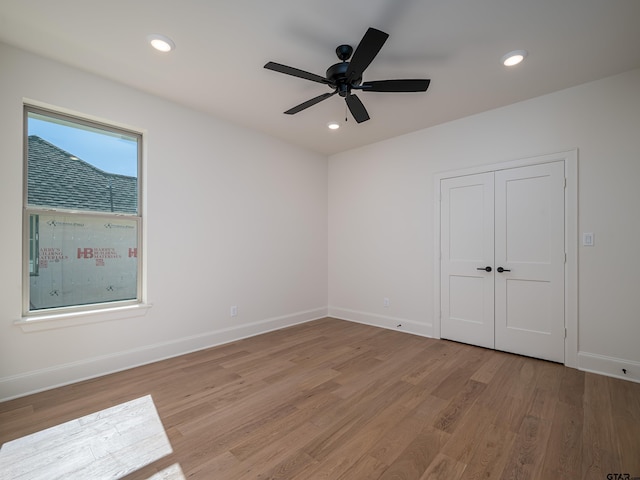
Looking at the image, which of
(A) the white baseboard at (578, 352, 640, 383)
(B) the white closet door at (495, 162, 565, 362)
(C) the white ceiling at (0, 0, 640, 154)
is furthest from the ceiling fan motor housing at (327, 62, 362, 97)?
(A) the white baseboard at (578, 352, 640, 383)

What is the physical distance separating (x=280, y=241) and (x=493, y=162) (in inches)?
117

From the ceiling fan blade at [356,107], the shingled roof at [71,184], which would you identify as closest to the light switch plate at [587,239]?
the ceiling fan blade at [356,107]

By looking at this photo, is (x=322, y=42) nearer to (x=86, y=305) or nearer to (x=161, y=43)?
(x=161, y=43)

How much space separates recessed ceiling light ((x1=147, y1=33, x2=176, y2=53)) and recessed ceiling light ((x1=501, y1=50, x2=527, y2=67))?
274 centimetres

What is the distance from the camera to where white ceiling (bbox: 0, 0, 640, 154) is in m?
2.04

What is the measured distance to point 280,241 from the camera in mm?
4520

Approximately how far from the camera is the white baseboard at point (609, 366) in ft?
8.93

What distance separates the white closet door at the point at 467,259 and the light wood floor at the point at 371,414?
1.36 feet

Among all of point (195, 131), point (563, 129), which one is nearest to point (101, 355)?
point (195, 131)

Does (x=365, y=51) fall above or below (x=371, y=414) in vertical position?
above

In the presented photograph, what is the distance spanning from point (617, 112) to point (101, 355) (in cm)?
540

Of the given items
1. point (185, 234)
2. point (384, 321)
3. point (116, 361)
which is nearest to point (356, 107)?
point (185, 234)

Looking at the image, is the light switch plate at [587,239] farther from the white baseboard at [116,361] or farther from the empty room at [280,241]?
the white baseboard at [116,361]

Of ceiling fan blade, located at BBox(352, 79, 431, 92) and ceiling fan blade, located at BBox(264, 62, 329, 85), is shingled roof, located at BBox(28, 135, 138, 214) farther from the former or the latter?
ceiling fan blade, located at BBox(352, 79, 431, 92)
